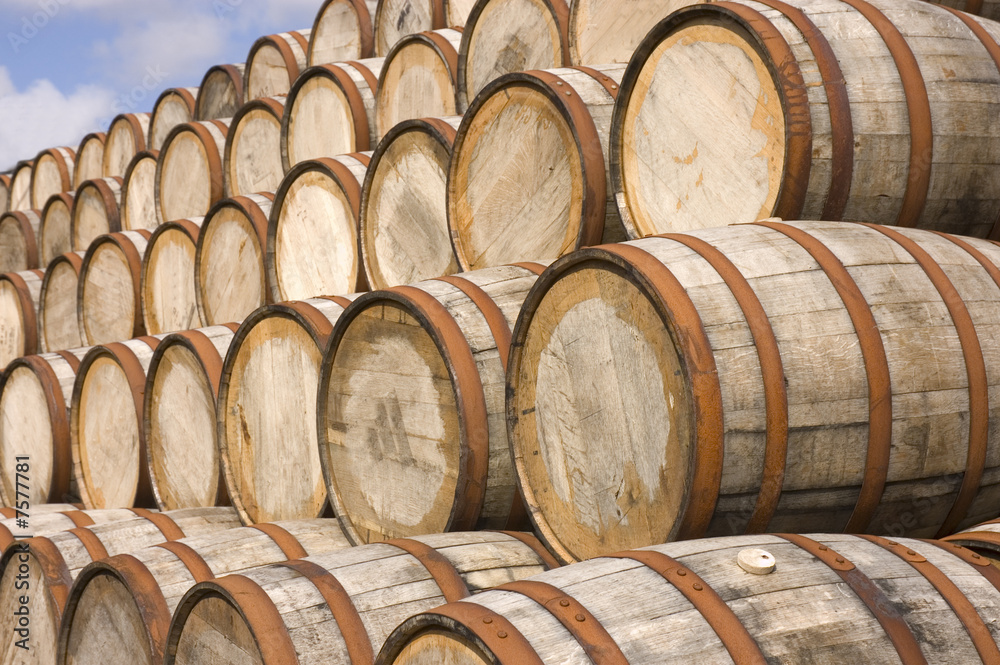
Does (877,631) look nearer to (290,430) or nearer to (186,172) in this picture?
(290,430)

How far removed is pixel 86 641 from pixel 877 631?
273cm

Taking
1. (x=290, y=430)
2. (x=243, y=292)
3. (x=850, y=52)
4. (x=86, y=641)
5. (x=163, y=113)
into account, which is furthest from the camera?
(x=163, y=113)

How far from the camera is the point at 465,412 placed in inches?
128

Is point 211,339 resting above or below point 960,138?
below

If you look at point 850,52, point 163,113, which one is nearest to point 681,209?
point 850,52

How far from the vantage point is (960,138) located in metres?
3.17

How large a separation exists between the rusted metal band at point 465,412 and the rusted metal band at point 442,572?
0.80ft

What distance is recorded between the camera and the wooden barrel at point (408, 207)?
14.7 ft

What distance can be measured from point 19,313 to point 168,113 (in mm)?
2168

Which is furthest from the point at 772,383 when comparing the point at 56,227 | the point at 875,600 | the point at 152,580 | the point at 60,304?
the point at 56,227

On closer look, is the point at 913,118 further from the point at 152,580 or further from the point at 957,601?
the point at 152,580

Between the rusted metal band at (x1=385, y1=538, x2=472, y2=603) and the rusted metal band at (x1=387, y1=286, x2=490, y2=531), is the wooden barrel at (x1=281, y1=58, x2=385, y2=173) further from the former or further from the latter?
the rusted metal band at (x1=385, y1=538, x2=472, y2=603)

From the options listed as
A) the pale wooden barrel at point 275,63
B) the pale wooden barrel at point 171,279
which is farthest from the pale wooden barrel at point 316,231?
the pale wooden barrel at point 275,63

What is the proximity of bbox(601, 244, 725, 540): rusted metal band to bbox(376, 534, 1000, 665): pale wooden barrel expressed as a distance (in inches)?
5.4
